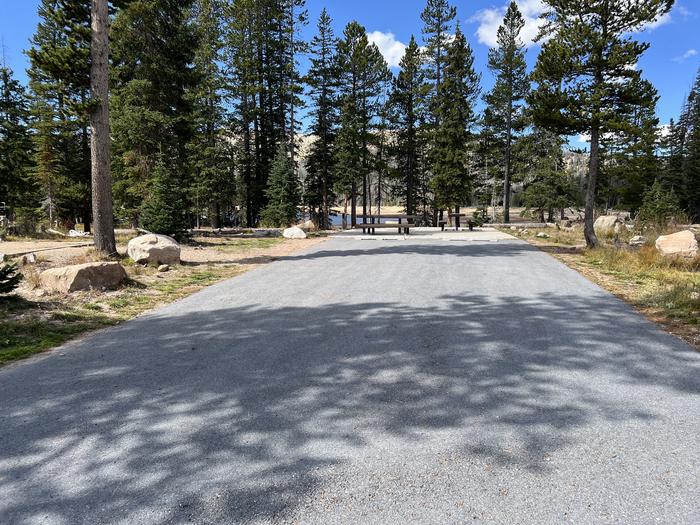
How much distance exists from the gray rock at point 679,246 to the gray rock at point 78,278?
12.1 meters

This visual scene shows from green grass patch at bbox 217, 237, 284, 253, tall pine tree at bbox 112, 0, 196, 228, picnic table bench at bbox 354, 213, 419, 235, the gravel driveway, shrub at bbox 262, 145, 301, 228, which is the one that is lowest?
the gravel driveway

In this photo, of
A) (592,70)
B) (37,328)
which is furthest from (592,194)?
(37,328)

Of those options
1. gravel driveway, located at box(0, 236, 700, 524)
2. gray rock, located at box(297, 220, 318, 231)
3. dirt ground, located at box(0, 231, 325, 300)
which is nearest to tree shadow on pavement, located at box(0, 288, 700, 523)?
gravel driveway, located at box(0, 236, 700, 524)

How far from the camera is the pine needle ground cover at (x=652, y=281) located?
523 centimetres

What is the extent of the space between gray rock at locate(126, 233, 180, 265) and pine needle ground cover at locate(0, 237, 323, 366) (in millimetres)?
293

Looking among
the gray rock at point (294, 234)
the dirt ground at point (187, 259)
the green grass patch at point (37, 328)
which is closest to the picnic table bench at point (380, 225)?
the gray rock at point (294, 234)

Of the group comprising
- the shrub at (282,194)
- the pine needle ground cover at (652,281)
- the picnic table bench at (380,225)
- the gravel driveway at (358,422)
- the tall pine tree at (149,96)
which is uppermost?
the tall pine tree at (149,96)

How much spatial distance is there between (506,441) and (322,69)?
3112cm

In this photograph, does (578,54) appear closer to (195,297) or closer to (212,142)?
(195,297)

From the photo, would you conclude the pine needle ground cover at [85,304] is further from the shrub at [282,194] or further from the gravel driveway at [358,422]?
the shrub at [282,194]

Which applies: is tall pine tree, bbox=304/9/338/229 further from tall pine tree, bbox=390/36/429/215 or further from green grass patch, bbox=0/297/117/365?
green grass patch, bbox=0/297/117/365

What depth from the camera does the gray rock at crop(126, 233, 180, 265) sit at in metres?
9.39

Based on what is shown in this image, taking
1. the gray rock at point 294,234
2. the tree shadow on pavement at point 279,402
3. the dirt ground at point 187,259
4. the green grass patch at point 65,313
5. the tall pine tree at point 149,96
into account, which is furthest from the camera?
the gray rock at point 294,234

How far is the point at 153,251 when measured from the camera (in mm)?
9438
